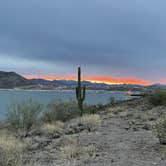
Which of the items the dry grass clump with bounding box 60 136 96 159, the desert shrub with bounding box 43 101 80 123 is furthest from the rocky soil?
the desert shrub with bounding box 43 101 80 123

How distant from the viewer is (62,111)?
27234mm

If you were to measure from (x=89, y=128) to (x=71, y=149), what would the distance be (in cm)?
675

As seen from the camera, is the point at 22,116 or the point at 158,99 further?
the point at 158,99

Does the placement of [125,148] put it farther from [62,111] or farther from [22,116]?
[62,111]

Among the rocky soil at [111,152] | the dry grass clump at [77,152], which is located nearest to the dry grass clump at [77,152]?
the dry grass clump at [77,152]

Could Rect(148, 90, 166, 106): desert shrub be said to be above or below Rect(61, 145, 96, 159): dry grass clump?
above

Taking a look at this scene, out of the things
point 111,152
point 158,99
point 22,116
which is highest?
point 158,99

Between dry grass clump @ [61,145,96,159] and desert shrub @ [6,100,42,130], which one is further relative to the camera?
desert shrub @ [6,100,42,130]

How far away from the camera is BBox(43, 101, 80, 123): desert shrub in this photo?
2667 cm

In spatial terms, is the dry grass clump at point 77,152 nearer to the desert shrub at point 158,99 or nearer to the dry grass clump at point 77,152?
the dry grass clump at point 77,152

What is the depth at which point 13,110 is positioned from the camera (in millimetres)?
21172

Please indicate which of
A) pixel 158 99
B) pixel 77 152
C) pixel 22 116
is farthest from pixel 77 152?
pixel 158 99

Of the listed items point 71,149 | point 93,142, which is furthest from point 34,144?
point 71,149

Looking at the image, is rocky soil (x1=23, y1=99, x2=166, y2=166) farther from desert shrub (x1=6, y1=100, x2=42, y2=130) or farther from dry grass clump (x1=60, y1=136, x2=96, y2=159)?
desert shrub (x1=6, y1=100, x2=42, y2=130)
